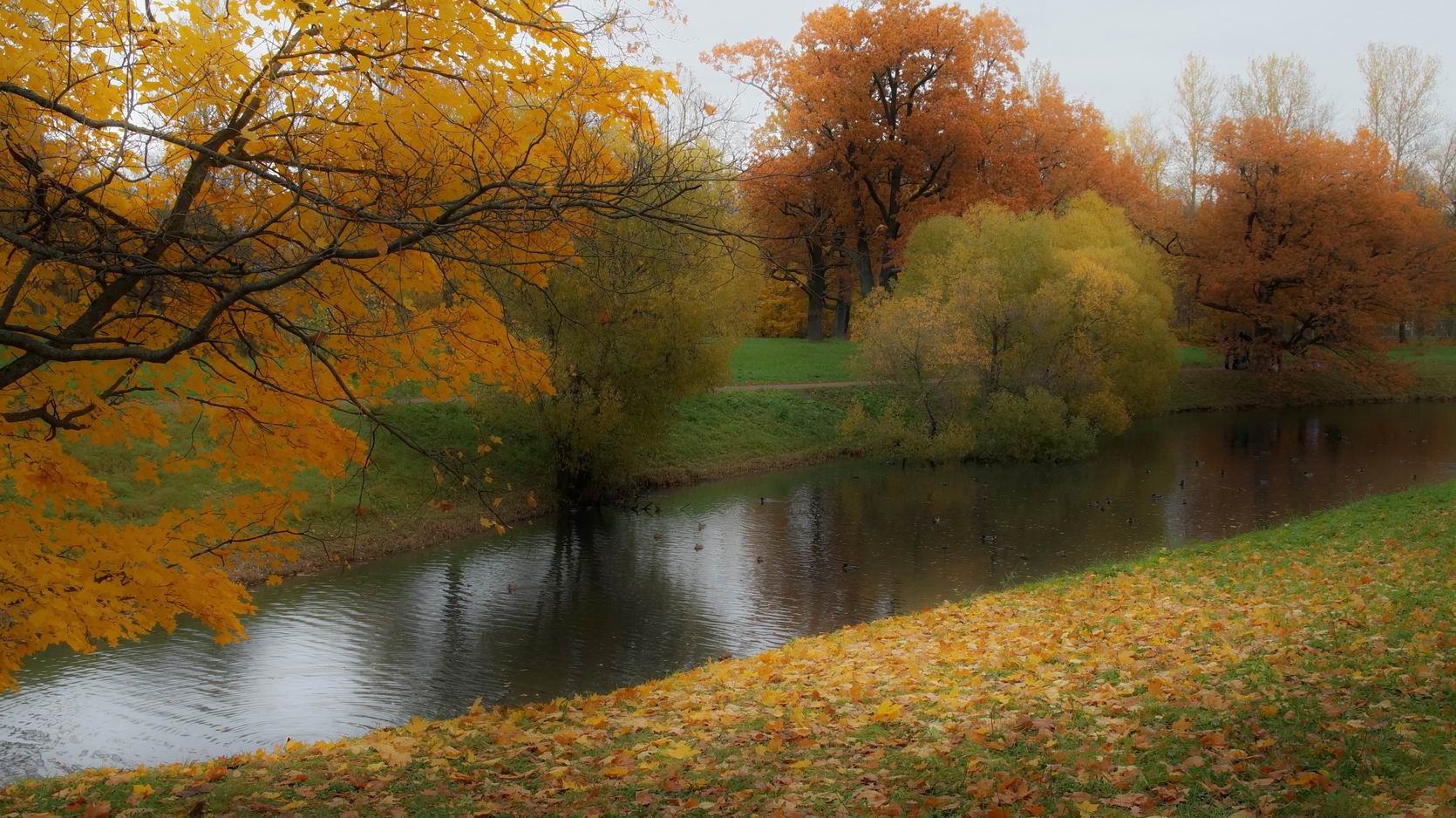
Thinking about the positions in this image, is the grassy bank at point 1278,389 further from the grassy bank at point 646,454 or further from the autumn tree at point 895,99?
the autumn tree at point 895,99

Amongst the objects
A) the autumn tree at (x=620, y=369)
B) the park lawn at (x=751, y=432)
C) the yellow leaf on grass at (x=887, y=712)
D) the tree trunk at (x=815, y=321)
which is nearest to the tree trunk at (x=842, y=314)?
the tree trunk at (x=815, y=321)

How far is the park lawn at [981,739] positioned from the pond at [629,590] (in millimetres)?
4004

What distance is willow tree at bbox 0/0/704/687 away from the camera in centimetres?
508

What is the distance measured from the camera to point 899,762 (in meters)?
5.97

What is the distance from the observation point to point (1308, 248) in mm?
44375

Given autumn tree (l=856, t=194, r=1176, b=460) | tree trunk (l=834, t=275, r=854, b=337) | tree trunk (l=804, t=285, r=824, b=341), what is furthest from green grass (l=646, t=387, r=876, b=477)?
tree trunk (l=834, t=275, r=854, b=337)

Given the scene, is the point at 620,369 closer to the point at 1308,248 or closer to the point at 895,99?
the point at 895,99

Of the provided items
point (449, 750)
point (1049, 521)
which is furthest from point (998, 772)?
point (1049, 521)

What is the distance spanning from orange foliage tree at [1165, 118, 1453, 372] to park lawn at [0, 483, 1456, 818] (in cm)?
3834

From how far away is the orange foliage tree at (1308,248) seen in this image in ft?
143

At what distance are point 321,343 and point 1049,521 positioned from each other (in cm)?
1925

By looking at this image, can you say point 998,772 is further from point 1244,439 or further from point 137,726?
point 1244,439

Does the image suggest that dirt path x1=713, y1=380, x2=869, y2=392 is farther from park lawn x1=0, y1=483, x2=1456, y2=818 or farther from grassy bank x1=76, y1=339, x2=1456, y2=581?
park lawn x1=0, y1=483, x2=1456, y2=818

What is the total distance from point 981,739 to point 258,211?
4751 mm
